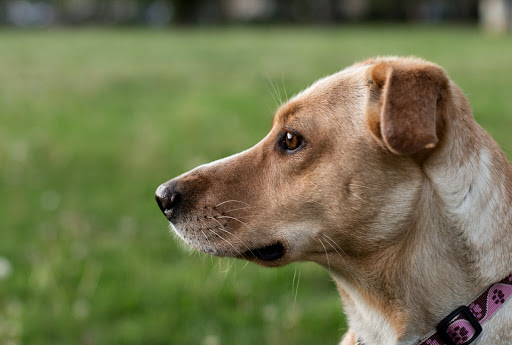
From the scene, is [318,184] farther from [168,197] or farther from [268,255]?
[168,197]

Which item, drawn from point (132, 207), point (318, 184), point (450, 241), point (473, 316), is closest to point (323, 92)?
point (318, 184)

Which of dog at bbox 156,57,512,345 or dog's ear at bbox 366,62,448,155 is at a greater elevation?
dog's ear at bbox 366,62,448,155

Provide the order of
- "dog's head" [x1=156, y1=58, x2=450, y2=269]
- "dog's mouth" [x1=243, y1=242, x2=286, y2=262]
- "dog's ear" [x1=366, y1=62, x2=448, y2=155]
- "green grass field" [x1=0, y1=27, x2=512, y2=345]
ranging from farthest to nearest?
"green grass field" [x1=0, y1=27, x2=512, y2=345], "dog's mouth" [x1=243, y1=242, x2=286, y2=262], "dog's head" [x1=156, y1=58, x2=450, y2=269], "dog's ear" [x1=366, y1=62, x2=448, y2=155]

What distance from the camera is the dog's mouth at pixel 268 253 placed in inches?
120

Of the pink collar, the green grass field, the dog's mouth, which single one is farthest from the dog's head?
the green grass field

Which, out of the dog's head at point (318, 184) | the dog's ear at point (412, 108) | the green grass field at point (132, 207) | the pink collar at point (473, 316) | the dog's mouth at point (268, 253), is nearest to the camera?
the dog's ear at point (412, 108)

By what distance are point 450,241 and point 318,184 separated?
0.58m

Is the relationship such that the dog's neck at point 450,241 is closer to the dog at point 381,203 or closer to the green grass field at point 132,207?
the dog at point 381,203

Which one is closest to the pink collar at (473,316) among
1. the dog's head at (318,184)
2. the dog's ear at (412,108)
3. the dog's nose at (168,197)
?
the dog's head at (318,184)

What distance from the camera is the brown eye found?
10.1ft

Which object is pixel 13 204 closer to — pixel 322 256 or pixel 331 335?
pixel 331 335

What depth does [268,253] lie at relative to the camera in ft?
10.1

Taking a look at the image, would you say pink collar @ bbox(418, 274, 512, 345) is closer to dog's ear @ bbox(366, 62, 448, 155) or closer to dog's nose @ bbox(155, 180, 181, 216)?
dog's ear @ bbox(366, 62, 448, 155)

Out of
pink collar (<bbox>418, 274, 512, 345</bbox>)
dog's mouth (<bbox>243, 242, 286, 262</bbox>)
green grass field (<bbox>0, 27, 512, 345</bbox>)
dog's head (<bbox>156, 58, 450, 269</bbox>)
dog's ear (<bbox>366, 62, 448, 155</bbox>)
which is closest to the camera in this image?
dog's ear (<bbox>366, 62, 448, 155</bbox>)
